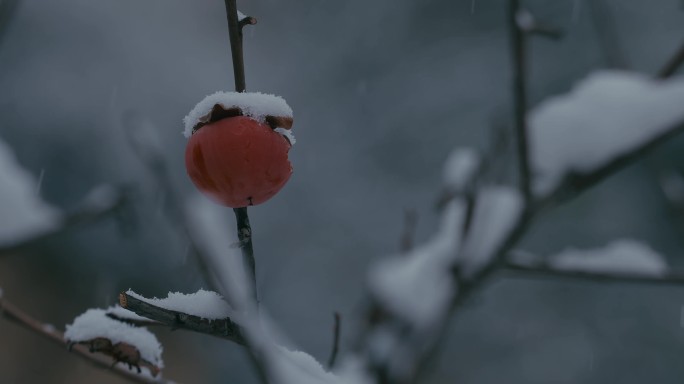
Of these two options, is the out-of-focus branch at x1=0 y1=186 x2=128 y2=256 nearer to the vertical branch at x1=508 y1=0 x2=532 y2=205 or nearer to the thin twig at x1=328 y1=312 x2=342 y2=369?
the thin twig at x1=328 y1=312 x2=342 y2=369

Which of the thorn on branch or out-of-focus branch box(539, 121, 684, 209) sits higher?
→ the thorn on branch

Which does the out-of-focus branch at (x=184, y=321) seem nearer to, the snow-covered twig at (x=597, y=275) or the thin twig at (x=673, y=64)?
the snow-covered twig at (x=597, y=275)

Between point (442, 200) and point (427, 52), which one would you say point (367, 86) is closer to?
point (427, 52)

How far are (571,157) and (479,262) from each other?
0.20 metres

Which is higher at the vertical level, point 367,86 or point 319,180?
point 367,86

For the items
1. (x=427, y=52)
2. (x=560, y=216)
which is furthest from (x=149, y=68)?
(x=560, y=216)

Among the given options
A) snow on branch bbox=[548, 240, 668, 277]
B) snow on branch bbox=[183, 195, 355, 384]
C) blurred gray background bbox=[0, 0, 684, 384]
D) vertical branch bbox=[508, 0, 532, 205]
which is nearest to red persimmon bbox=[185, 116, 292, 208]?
snow on branch bbox=[183, 195, 355, 384]

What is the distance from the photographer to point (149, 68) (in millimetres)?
6375

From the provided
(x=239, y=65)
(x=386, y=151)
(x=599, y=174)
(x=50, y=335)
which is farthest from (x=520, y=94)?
(x=386, y=151)

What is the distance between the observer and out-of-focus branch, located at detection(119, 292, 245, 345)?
470 mm

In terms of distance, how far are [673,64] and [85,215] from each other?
0.95 m

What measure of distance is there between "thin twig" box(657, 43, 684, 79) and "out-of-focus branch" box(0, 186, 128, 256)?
93 centimetres

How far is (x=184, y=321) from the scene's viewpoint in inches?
19.3

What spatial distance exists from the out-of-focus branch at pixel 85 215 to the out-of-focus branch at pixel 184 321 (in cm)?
53
